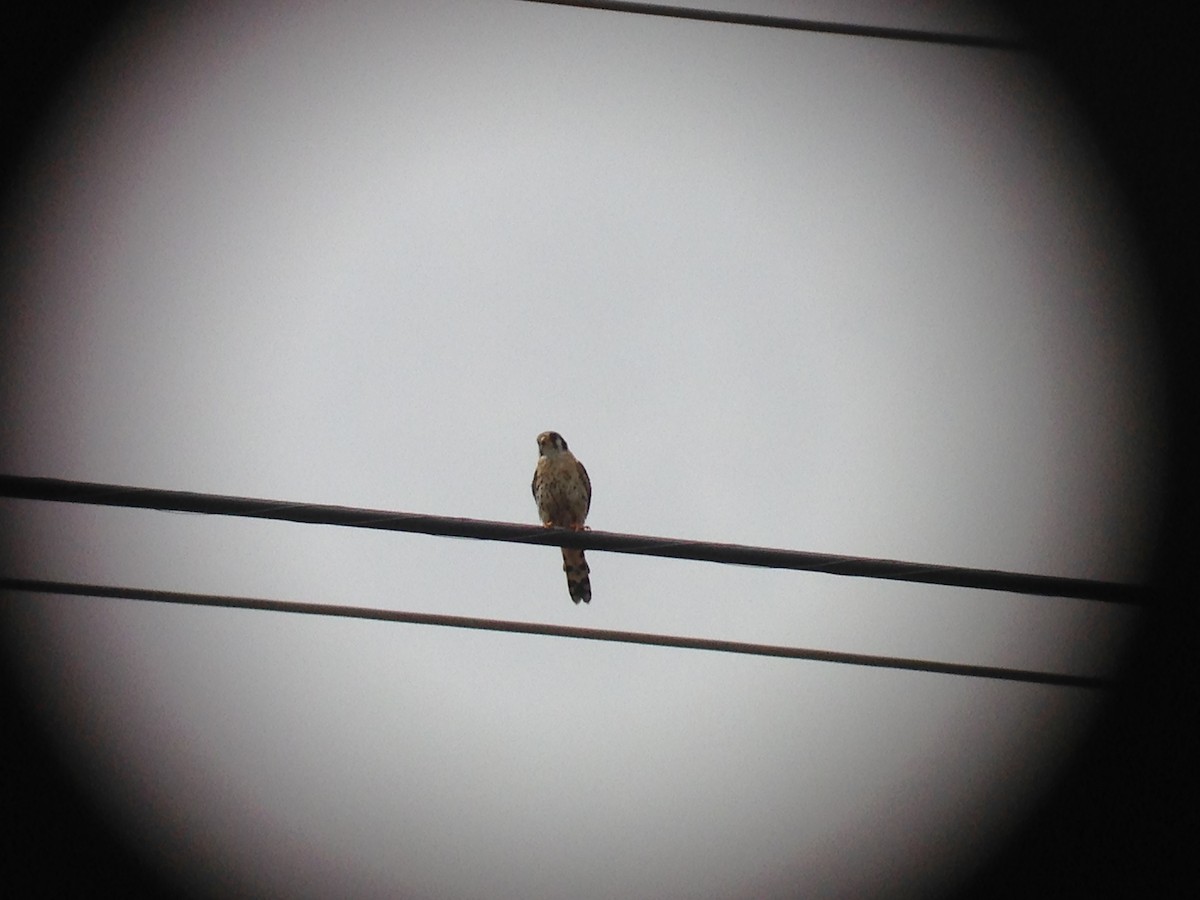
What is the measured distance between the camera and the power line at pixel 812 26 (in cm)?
442

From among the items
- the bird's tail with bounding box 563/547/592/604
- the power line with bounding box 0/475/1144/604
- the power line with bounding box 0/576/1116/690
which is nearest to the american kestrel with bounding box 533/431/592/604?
the bird's tail with bounding box 563/547/592/604

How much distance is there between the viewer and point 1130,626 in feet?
16.8

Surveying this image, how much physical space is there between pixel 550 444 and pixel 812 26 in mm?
4584

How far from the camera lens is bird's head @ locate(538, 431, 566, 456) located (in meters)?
8.41

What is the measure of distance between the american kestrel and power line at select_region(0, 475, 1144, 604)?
14.5 ft

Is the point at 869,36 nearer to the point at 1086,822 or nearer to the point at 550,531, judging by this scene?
the point at 550,531

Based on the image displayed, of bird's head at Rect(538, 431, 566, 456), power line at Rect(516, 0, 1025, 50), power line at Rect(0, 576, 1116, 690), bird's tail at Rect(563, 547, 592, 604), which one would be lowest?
power line at Rect(0, 576, 1116, 690)

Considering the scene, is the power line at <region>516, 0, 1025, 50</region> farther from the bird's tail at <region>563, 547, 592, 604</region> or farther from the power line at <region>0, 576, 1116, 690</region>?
the bird's tail at <region>563, 547, 592, 604</region>

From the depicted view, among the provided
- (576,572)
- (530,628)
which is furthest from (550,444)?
(530,628)

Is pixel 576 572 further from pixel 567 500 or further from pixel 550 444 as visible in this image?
pixel 550 444

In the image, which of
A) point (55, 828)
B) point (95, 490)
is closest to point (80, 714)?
point (55, 828)

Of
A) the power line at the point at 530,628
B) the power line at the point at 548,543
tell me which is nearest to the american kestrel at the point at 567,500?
the power line at the point at 530,628

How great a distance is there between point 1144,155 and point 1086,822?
4.56 m

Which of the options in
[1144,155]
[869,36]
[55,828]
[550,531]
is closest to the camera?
[550,531]
